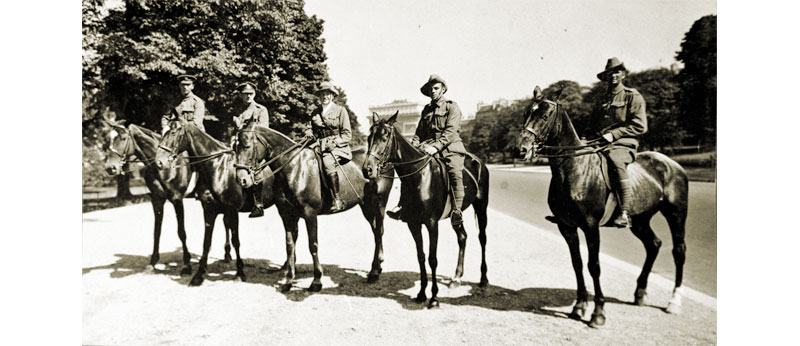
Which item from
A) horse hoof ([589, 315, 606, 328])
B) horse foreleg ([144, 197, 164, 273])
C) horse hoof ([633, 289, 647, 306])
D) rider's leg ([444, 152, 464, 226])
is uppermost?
rider's leg ([444, 152, 464, 226])

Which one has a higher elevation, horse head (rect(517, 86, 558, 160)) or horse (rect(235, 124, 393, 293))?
horse head (rect(517, 86, 558, 160))

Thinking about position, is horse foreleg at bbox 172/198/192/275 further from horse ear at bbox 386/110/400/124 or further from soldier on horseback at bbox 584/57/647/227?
soldier on horseback at bbox 584/57/647/227

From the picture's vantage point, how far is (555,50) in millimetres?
4734

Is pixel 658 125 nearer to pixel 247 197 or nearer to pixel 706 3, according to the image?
pixel 706 3

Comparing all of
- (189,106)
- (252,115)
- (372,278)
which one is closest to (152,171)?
(189,106)

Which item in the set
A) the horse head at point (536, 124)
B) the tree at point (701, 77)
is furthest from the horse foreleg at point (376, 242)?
the tree at point (701, 77)

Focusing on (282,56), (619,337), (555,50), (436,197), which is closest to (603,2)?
(555,50)

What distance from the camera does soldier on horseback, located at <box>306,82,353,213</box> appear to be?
215 inches

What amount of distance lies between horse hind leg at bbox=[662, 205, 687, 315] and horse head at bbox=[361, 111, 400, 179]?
326 cm

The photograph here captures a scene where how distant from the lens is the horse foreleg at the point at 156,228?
611cm

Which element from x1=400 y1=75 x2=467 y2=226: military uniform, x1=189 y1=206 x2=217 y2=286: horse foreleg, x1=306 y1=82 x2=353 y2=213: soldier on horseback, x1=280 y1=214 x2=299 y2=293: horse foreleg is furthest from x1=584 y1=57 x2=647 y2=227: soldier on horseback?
x1=189 y1=206 x2=217 y2=286: horse foreleg

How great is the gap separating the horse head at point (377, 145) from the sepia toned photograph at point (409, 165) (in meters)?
0.03

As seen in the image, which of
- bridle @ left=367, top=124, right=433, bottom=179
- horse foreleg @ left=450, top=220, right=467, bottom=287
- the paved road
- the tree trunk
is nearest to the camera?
the paved road

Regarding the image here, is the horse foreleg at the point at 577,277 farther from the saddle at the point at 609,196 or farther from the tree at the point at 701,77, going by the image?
the tree at the point at 701,77
